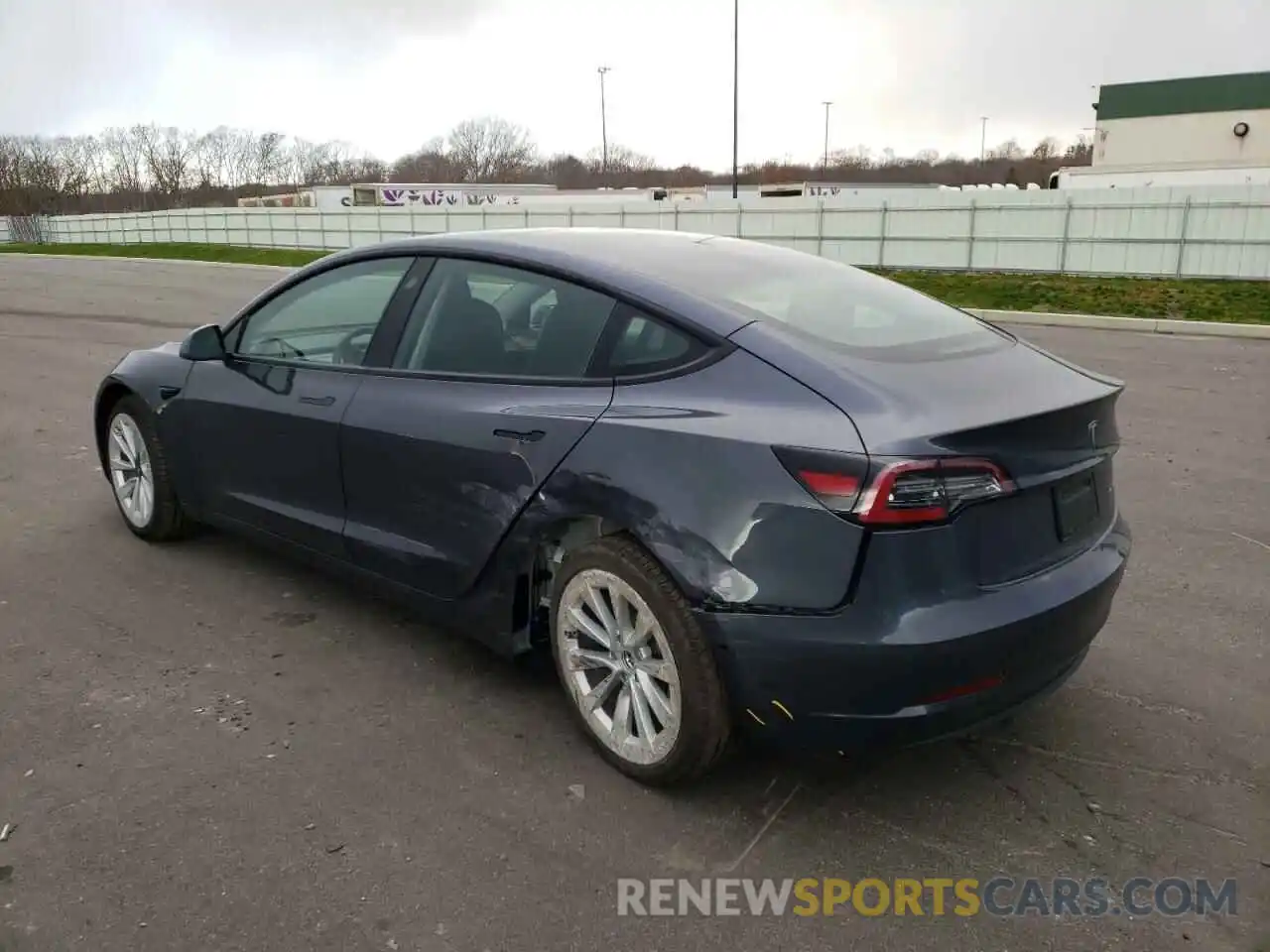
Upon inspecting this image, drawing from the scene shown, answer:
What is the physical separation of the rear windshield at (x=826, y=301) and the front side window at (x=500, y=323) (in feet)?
1.04

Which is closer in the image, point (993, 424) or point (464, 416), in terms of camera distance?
point (993, 424)

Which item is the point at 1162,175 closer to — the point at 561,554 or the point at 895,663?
the point at 561,554

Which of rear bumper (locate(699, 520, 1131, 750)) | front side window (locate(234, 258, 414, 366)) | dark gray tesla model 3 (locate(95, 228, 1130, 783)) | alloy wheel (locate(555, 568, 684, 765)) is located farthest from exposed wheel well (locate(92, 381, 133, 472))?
rear bumper (locate(699, 520, 1131, 750))

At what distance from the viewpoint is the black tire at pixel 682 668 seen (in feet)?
8.73

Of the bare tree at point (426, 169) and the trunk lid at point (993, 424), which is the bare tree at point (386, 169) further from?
the trunk lid at point (993, 424)

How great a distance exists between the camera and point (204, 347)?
4.37 meters

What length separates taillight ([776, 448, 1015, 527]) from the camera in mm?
2406

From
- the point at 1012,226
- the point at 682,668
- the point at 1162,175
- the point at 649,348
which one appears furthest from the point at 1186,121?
the point at 682,668

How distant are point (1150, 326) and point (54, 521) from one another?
14762 millimetres

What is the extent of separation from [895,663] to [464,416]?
1.57m

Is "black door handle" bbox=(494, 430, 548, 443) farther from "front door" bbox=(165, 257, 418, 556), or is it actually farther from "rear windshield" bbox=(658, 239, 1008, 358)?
"front door" bbox=(165, 257, 418, 556)

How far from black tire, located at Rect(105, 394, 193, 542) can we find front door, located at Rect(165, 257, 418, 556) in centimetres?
22

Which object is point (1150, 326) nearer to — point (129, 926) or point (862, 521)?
point (862, 521)

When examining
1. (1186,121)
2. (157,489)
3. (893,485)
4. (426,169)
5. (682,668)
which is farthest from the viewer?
(426,169)
